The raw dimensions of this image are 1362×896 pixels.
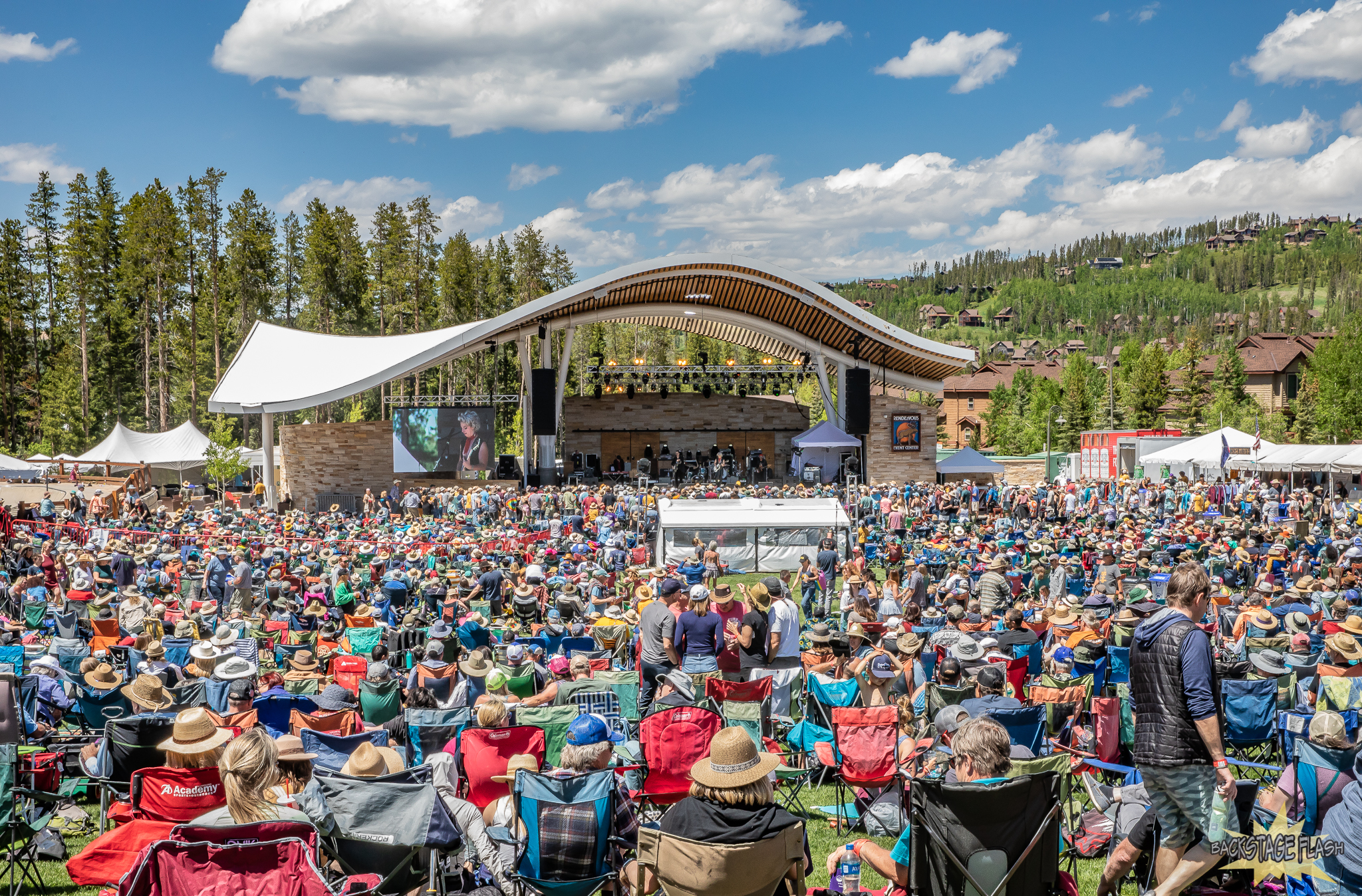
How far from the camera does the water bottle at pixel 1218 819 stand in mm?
3746

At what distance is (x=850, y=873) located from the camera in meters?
4.15

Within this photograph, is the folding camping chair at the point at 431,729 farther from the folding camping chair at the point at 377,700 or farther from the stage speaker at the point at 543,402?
the stage speaker at the point at 543,402

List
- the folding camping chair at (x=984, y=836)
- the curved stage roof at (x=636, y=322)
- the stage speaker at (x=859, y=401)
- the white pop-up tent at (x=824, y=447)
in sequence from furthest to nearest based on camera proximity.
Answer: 1. the stage speaker at (x=859, y=401)
2. the white pop-up tent at (x=824, y=447)
3. the curved stage roof at (x=636, y=322)
4. the folding camping chair at (x=984, y=836)

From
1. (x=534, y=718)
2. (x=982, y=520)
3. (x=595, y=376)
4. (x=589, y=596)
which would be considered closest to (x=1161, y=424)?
(x=595, y=376)

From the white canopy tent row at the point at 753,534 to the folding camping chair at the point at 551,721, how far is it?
11.0 metres

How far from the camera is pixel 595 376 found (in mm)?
37312

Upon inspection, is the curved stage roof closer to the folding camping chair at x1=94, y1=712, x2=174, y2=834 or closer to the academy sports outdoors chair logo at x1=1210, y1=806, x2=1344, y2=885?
the folding camping chair at x1=94, y1=712, x2=174, y2=834

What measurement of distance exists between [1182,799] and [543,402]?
91.5ft

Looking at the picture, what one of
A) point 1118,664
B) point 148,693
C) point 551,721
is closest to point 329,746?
point 551,721

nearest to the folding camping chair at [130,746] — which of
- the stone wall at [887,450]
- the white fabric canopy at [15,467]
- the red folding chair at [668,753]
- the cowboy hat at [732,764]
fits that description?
the red folding chair at [668,753]

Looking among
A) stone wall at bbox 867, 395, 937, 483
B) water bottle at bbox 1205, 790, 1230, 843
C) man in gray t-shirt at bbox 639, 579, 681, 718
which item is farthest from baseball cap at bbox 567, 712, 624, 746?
stone wall at bbox 867, 395, 937, 483

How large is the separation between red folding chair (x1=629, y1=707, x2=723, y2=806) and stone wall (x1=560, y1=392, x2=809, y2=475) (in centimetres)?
3555

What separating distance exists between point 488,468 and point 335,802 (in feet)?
90.9

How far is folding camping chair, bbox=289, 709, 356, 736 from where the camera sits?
5855mm
